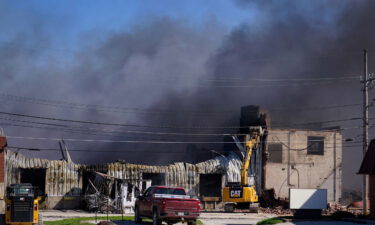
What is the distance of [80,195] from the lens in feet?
150

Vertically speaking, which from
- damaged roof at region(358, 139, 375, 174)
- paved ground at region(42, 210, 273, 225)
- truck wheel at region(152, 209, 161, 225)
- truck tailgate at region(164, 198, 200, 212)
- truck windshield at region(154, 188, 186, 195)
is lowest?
paved ground at region(42, 210, 273, 225)

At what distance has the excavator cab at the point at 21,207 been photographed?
2661cm

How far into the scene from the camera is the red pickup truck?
92.3ft

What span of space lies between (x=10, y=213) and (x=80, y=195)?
19.0 meters

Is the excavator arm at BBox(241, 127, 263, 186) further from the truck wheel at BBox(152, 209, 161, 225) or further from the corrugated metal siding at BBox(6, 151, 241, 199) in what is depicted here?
the truck wheel at BBox(152, 209, 161, 225)

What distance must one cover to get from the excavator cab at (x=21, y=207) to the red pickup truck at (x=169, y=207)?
508 cm

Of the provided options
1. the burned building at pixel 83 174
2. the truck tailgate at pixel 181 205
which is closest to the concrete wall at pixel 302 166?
the burned building at pixel 83 174

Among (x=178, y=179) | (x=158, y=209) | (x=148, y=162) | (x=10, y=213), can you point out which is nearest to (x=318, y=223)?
(x=158, y=209)

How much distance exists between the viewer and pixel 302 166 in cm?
5534

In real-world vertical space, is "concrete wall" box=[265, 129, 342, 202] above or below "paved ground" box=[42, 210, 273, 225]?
Answer: above

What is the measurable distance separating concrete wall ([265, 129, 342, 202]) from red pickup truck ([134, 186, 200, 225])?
25.1 meters

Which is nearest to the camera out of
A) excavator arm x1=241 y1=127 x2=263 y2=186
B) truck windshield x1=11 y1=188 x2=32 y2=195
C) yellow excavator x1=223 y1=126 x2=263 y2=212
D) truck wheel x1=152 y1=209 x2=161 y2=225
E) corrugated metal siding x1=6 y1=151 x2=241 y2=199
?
truck windshield x1=11 y1=188 x2=32 y2=195

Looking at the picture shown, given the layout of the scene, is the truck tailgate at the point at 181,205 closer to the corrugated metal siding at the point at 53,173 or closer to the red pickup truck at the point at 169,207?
the red pickup truck at the point at 169,207

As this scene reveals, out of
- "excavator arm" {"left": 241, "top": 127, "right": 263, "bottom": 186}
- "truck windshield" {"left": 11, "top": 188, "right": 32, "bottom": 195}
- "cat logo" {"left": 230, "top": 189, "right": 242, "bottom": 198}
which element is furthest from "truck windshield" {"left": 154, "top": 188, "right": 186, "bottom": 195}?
"excavator arm" {"left": 241, "top": 127, "right": 263, "bottom": 186}
